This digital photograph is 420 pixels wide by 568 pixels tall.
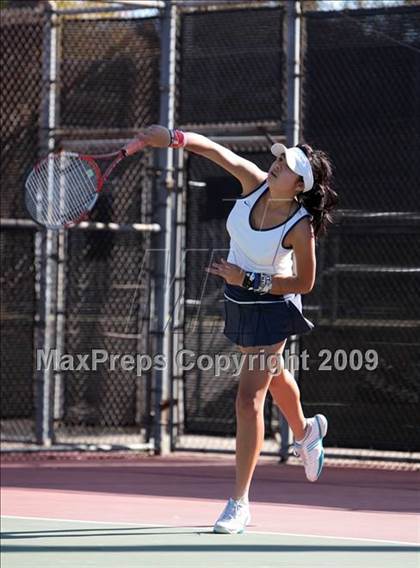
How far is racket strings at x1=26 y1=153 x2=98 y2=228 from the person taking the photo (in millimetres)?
6320

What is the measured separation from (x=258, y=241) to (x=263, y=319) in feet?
1.19

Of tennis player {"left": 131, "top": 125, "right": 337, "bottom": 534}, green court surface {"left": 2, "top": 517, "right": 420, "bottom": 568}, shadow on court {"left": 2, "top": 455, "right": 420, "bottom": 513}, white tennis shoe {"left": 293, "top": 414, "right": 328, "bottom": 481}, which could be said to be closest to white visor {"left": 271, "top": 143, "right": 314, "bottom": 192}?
tennis player {"left": 131, "top": 125, "right": 337, "bottom": 534}

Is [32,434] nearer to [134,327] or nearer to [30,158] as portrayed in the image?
[134,327]

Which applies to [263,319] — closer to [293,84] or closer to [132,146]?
[132,146]

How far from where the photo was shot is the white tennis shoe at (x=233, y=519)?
557 centimetres

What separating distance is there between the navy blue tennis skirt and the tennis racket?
3.15ft

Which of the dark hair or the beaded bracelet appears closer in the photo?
the beaded bracelet

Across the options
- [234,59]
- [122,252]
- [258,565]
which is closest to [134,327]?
[122,252]

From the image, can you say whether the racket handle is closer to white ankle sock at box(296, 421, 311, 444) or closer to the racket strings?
the racket strings

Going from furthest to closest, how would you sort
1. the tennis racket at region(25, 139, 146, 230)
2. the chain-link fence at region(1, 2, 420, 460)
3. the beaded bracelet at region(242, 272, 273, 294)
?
the chain-link fence at region(1, 2, 420, 460), the tennis racket at region(25, 139, 146, 230), the beaded bracelet at region(242, 272, 273, 294)

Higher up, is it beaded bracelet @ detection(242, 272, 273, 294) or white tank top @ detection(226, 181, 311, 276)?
white tank top @ detection(226, 181, 311, 276)

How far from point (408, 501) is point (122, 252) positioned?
10.4 feet

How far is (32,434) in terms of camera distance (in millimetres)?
9164

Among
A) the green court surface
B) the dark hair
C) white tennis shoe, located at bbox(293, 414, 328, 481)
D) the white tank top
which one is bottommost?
the green court surface
